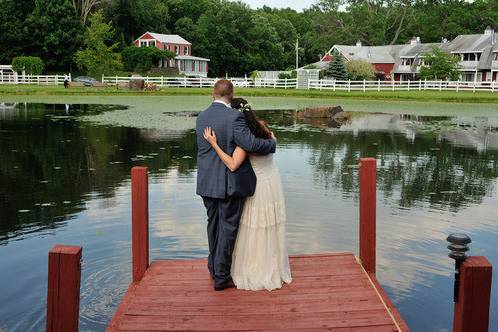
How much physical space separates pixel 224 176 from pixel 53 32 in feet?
231

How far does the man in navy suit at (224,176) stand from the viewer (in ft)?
19.9

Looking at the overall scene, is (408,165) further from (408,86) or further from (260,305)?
(408,86)

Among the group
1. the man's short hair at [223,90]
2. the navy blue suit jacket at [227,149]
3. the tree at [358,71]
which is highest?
the tree at [358,71]

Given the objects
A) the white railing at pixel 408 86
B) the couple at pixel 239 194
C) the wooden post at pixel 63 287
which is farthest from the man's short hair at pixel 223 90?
the white railing at pixel 408 86

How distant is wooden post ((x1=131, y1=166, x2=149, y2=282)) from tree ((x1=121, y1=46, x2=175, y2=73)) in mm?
69122

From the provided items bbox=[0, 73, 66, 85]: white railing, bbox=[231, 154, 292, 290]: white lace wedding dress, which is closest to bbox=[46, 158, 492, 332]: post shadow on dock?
bbox=[231, 154, 292, 290]: white lace wedding dress

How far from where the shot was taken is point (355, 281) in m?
6.62

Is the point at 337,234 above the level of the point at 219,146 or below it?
below

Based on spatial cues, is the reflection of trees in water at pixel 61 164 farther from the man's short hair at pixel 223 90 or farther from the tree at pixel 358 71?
the tree at pixel 358 71

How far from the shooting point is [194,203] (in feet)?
39.4

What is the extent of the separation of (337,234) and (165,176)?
18.9 feet

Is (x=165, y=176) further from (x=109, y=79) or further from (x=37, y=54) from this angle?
(x=37, y=54)

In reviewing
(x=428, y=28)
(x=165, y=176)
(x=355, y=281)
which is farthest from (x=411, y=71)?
(x=355, y=281)

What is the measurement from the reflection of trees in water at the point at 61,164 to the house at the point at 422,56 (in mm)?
54544
